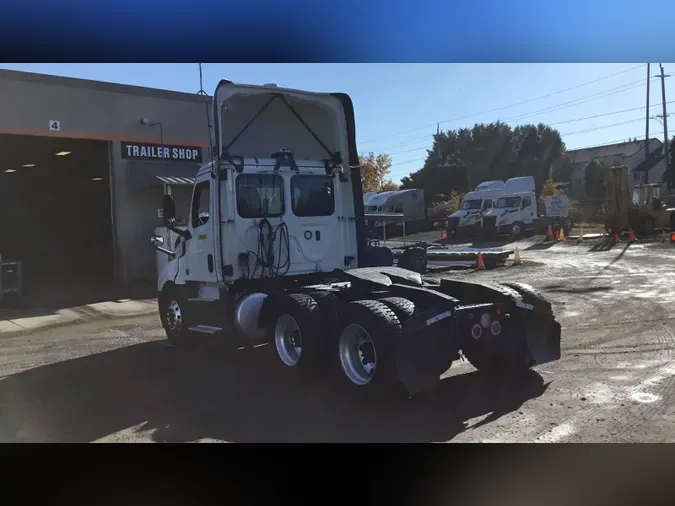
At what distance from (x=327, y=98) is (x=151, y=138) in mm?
10843

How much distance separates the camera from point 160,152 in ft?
59.1

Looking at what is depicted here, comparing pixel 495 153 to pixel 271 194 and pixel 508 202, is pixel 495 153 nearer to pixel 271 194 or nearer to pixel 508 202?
pixel 508 202

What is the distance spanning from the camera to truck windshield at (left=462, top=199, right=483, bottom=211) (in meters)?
33.6

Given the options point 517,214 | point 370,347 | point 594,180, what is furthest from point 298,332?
point 594,180

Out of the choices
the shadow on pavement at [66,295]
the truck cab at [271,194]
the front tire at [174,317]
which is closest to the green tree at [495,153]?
the shadow on pavement at [66,295]

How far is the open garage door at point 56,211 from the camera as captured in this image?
18109 millimetres

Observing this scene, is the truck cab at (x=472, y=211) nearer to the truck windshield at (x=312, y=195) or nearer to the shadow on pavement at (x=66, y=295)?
the shadow on pavement at (x=66, y=295)

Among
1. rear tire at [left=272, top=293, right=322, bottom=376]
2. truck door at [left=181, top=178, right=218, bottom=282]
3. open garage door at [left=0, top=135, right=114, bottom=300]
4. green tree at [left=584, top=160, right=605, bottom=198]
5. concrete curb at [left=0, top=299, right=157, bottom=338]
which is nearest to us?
rear tire at [left=272, top=293, right=322, bottom=376]

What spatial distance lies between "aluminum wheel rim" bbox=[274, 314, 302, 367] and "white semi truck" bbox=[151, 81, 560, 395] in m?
0.02

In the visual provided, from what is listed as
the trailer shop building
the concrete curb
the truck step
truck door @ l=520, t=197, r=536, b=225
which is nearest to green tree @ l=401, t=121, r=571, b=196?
truck door @ l=520, t=197, r=536, b=225

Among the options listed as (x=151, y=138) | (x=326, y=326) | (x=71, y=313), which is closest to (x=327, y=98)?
(x=326, y=326)

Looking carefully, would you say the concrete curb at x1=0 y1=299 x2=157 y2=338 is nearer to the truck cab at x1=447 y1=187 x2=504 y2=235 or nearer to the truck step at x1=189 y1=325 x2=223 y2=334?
the truck step at x1=189 y1=325 x2=223 y2=334
